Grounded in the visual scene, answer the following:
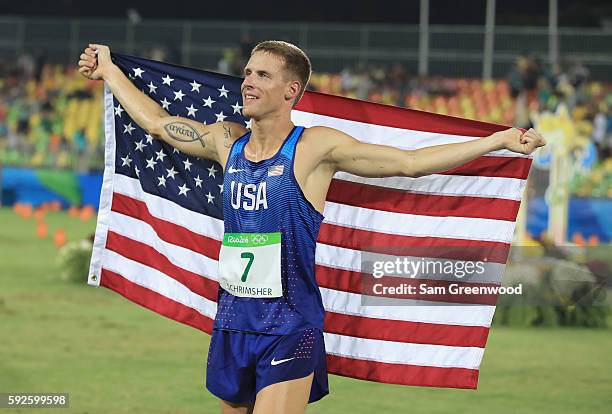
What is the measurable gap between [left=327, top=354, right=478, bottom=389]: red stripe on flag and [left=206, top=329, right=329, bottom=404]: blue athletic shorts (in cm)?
106

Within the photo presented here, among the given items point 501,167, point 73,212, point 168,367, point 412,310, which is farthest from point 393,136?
point 73,212

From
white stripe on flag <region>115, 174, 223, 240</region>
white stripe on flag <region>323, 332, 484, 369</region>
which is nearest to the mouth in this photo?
white stripe on flag <region>115, 174, 223, 240</region>

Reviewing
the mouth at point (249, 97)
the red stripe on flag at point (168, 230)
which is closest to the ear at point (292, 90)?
the mouth at point (249, 97)

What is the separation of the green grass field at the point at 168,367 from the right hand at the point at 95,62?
310 centimetres

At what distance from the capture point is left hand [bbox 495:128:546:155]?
549 cm

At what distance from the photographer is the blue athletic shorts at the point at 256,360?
210 inches

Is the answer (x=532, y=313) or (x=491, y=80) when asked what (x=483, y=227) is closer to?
(x=532, y=313)

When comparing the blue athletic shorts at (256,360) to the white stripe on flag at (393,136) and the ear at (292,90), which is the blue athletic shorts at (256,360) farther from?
the white stripe on flag at (393,136)

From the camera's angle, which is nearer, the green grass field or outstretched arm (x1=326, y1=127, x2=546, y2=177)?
outstretched arm (x1=326, y1=127, x2=546, y2=177)

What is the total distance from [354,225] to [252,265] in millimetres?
1439

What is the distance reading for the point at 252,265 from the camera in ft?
17.9

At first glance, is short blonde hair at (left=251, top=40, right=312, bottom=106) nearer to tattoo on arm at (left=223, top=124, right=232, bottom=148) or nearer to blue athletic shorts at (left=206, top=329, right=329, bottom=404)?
tattoo on arm at (left=223, top=124, right=232, bottom=148)

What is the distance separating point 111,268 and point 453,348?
6.51 feet

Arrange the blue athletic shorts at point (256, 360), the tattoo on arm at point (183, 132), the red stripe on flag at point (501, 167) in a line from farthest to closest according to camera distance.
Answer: the red stripe on flag at point (501, 167), the tattoo on arm at point (183, 132), the blue athletic shorts at point (256, 360)
